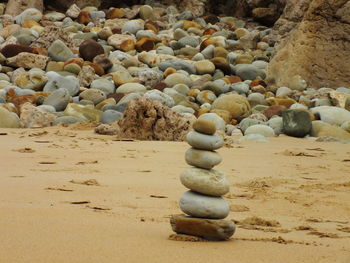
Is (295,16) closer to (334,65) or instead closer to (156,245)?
(334,65)

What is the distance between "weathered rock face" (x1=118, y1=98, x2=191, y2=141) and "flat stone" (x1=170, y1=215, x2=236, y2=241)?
4.87 meters

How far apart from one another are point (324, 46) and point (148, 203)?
10.0 meters

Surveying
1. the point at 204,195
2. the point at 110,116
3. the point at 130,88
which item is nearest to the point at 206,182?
the point at 204,195

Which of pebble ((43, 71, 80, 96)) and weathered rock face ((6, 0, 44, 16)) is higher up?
weathered rock face ((6, 0, 44, 16))

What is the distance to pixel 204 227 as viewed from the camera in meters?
2.65

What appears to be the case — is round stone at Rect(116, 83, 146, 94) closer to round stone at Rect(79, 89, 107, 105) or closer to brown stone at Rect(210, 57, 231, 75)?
round stone at Rect(79, 89, 107, 105)

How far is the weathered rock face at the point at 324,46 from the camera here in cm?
1281

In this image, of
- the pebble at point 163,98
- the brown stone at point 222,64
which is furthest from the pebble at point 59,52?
the pebble at point 163,98

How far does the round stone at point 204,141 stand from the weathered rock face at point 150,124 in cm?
465

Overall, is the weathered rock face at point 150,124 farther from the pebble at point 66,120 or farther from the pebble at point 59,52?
the pebble at point 59,52

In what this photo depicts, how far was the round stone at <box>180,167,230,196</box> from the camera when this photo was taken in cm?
275

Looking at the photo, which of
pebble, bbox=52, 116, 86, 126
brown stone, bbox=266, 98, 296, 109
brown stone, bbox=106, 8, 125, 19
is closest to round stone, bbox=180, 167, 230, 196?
pebble, bbox=52, 116, 86, 126

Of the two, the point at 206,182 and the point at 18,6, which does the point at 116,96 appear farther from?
the point at 18,6

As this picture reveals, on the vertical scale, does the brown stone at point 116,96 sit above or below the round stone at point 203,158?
below
